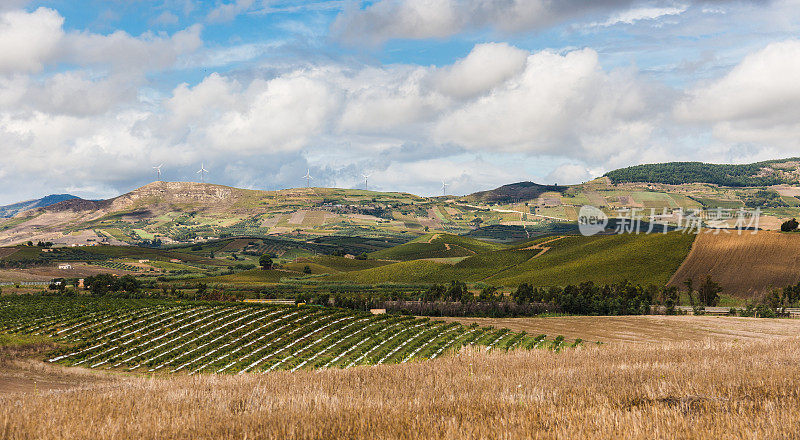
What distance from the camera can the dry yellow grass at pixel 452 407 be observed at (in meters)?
10.1

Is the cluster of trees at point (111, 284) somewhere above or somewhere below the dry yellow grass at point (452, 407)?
below

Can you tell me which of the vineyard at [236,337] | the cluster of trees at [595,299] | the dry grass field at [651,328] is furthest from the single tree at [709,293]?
the vineyard at [236,337]

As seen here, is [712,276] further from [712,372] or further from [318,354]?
[712,372]

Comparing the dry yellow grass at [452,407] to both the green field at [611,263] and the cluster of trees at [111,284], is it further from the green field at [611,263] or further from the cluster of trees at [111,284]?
the cluster of trees at [111,284]

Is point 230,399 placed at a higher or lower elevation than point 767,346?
higher

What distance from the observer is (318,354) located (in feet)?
184

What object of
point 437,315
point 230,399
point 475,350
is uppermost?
point 230,399

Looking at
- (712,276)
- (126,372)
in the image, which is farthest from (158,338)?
(712,276)

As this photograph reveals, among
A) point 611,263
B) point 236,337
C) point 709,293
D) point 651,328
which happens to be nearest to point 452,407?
point 236,337

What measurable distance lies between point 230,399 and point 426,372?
7.72 meters

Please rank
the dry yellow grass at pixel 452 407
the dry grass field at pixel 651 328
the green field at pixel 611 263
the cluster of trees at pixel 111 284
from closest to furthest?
the dry yellow grass at pixel 452 407
the dry grass field at pixel 651 328
the green field at pixel 611 263
the cluster of trees at pixel 111 284

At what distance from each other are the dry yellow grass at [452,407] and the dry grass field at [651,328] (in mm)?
44790

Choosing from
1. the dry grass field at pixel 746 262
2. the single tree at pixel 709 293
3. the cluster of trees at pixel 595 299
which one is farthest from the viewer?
the dry grass field at pixel 746 262

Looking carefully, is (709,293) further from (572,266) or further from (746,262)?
(572,266)
